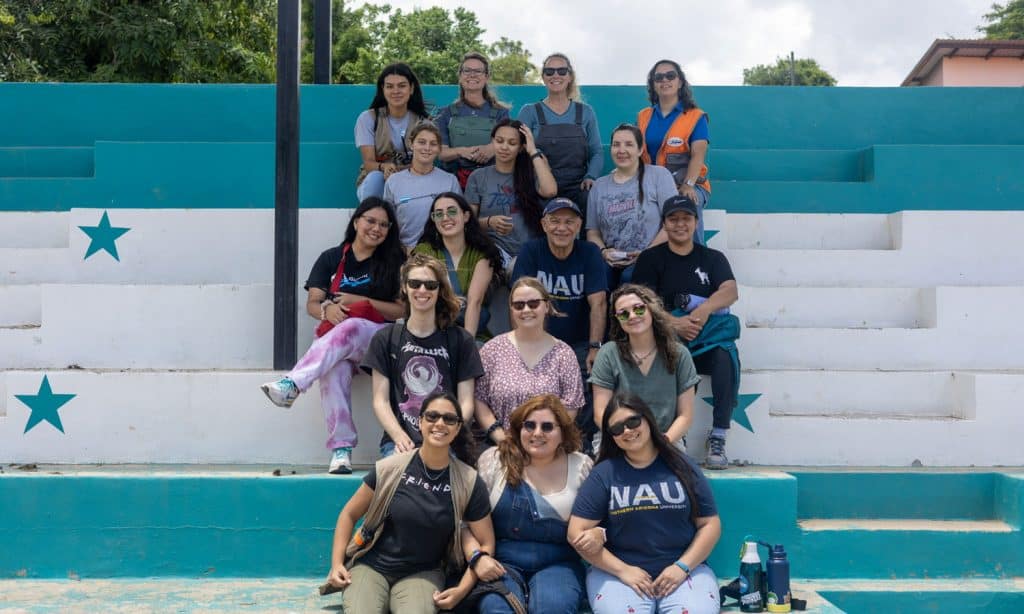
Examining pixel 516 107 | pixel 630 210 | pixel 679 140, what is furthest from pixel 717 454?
pixel 516 107

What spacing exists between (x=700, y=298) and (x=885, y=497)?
132 centimetres

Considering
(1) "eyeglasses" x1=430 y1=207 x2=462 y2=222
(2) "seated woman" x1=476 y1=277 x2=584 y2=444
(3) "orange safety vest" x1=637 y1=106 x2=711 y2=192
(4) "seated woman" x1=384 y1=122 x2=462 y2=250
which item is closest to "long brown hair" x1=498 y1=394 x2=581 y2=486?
(2) "seated woman" x1=476 y1=277 x2=584 y2=444

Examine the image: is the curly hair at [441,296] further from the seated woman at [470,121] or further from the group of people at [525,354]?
the seated woman at [470,121]

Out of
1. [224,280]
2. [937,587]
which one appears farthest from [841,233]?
[224,280]

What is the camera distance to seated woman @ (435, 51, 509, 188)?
685 centimetres

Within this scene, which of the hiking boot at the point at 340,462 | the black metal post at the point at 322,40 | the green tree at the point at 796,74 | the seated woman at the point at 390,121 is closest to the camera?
the hiking boot at the point at 340,462

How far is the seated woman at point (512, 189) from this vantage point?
6.36m

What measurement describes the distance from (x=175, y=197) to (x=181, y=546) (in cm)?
322

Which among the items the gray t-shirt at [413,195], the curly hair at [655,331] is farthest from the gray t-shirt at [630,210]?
the curly hair at [655,331]

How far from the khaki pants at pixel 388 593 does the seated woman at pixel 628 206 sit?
2360mm

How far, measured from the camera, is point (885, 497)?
5.57 m

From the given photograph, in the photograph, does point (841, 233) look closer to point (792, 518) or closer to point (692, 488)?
point (792, 518)

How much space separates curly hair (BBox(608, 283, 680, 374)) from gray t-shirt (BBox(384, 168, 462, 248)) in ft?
4.98

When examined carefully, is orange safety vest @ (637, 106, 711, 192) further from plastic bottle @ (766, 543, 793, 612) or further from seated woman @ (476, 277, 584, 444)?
plastic bottle @ (766, 543, 793, 612)
